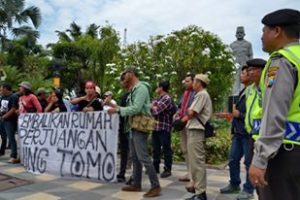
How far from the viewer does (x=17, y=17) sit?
27.2m

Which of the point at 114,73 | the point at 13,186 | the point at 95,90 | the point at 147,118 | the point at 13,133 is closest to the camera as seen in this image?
the point at 147,118

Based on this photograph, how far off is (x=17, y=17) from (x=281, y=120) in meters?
27.2

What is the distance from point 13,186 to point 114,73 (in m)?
8.99

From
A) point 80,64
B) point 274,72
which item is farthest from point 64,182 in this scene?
point 80,64

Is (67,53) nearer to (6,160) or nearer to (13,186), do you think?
(6,160)

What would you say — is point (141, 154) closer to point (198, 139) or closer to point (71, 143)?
point (198, 139)

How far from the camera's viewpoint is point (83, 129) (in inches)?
259

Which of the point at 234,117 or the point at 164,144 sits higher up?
the point at 234,117

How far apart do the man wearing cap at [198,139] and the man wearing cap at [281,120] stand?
2.66 metres

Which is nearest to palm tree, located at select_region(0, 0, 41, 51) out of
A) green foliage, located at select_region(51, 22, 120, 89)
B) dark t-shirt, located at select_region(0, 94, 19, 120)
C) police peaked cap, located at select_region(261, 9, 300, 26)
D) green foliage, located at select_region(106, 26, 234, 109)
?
green foliage, located at select_region(51, 22, 120, 89)

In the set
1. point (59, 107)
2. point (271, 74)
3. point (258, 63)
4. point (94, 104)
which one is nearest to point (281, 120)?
point (271, 74)

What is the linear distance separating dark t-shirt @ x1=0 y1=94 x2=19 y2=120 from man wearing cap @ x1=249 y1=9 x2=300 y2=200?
6.93 metres

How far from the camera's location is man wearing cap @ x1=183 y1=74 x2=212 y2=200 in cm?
511

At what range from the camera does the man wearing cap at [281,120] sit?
7.49 feet
